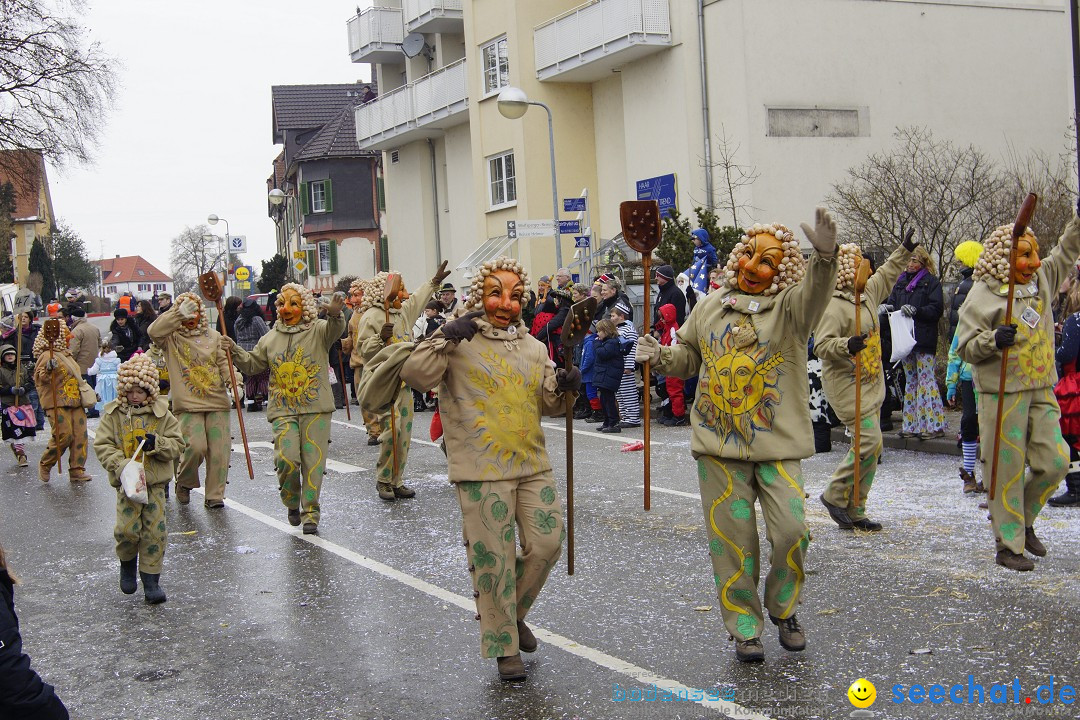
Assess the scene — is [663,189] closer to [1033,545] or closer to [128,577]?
[1033,545]

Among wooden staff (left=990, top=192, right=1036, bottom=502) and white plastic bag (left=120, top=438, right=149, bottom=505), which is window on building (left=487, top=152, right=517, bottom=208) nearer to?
white plastic bag (left=120, top=438, right=149, bottom=505)

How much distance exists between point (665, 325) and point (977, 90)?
1504 cm

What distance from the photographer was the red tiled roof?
16950 centimetres

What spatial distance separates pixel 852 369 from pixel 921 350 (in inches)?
141

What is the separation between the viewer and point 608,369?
1532 centimetres

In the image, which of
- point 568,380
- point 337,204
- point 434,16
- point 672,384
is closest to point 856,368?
point 568,380

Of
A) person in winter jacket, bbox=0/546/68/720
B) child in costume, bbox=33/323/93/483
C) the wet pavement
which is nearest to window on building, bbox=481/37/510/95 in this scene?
child in costume, bbox=33/323/93/483

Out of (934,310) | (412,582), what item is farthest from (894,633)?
(934,310)

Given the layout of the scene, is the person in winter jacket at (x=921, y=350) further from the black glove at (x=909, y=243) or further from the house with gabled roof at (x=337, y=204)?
the house with gabled roof at (x=337, y=204)

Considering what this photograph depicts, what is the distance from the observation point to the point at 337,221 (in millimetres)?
59031

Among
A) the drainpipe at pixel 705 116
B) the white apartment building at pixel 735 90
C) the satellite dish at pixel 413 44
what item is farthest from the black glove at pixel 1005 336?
the satellite dish at pixel 413 44

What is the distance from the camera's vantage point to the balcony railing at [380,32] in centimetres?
3884

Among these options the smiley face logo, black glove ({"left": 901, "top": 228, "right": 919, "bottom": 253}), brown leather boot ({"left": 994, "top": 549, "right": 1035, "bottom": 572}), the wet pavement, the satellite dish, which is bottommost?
the wet pavement

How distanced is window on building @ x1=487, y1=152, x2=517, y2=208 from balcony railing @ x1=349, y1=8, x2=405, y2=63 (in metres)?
8.84
